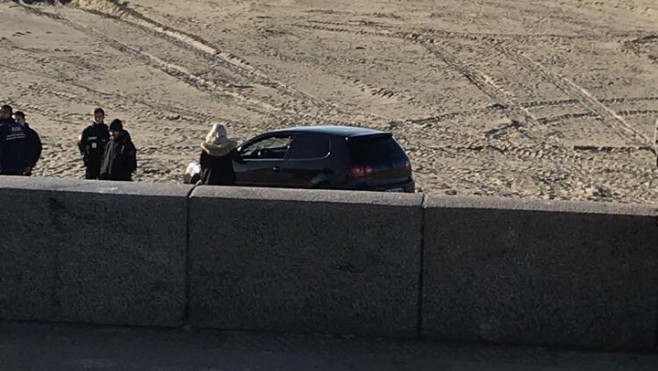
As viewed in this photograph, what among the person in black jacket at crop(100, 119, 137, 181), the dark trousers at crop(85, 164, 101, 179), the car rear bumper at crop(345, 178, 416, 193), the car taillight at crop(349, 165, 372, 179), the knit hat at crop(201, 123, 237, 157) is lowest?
the car rear bumper at crop(345, 178, 416, 193)

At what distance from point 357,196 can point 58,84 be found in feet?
75.2

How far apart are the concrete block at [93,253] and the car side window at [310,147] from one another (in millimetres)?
8073

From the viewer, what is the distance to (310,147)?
649 inches

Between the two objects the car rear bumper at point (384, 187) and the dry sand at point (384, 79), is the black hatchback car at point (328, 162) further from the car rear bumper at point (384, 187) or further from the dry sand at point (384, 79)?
the dry sand at point (384, 79)

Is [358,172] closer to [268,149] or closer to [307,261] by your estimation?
[268,149]

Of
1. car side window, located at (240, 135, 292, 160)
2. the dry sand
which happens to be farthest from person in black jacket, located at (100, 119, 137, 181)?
the dry sand

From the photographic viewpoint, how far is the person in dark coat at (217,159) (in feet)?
45.3

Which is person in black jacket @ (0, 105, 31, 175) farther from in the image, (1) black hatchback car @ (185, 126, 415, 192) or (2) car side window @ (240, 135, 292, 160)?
(2) car side window @ (240, 135, 292, 160)

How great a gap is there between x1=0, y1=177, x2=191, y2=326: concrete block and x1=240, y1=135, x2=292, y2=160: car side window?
8.56 metres

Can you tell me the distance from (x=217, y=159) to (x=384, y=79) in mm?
17104

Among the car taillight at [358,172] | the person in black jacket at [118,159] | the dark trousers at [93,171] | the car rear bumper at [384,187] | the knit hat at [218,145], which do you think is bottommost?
the car rear bumper at [384,187]

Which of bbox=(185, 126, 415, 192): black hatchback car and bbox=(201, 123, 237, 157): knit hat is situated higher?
bbox=(201, 123, 237, 157): knit hat

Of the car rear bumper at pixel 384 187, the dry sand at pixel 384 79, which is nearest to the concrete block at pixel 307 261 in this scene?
the car rear bumper at pixel 384 187

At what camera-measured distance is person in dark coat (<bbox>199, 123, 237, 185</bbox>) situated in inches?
544
